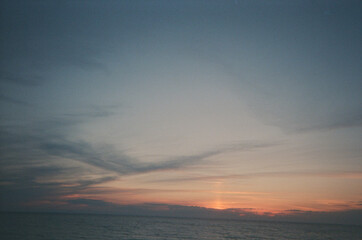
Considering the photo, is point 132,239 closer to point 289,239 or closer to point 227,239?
point 227,239

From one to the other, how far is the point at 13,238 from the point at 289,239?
163 feet

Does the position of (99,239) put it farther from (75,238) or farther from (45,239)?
(45,239)

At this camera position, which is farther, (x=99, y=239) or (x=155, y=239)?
(x=155, y=239)

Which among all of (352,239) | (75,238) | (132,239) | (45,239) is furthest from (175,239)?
(352,239)

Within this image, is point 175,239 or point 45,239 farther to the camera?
point 175,239

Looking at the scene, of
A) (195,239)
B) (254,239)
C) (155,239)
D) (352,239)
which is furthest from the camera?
(352,239)

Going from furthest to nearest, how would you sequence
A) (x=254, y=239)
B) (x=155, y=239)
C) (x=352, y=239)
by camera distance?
(x=352, y=239) < (x=254, y=239) < (x=155, y=239)

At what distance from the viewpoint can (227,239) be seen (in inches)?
1839

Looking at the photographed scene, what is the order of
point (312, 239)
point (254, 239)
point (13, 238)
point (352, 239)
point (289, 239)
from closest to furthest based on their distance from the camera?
point (13, 238) → point (254, 239) → point (289, 239) → point (312, 239) → point (352, 239)

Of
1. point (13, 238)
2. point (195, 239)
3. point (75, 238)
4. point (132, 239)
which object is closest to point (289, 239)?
point (195, 239)

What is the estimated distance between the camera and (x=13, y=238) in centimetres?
3556

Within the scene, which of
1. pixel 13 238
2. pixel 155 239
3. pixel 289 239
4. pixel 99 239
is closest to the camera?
pixel 13 238

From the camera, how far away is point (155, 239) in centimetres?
4166

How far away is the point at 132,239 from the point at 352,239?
57.2 meters
